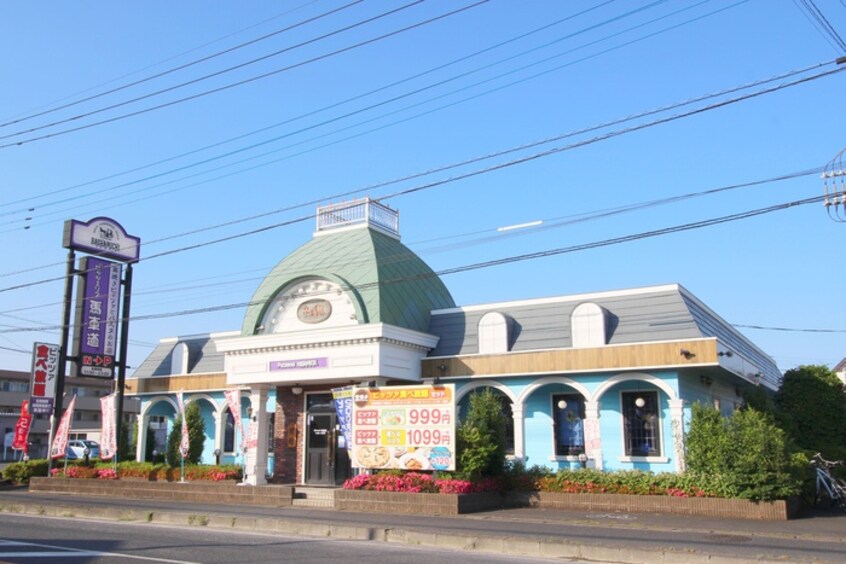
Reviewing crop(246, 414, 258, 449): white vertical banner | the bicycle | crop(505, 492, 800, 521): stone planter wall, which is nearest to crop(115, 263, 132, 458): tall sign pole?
crop(246, 414, 258, 449): white vertical banner

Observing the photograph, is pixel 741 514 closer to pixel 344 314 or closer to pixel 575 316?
pixel 575 316

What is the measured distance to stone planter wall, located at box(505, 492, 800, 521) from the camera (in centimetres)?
1558

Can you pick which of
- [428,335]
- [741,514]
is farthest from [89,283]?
[741,514]

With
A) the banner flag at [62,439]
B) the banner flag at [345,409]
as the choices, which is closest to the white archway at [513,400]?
the banner flag at [345,409]

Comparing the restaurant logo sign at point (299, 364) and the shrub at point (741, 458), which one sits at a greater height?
the restaurant logo sign at point (299, 364)

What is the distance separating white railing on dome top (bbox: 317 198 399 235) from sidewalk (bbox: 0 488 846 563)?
10691 mm

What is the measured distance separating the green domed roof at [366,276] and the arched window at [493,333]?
6.76ft

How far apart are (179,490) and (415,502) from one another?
7709 millimetres

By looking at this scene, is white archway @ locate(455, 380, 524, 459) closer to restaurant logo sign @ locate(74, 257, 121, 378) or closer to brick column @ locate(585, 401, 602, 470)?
brick column @ locate(585, 401, 602, 470)

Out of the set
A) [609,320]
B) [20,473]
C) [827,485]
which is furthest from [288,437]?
[827,485]

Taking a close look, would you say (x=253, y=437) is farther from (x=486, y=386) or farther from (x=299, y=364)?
(x=486, y=386)

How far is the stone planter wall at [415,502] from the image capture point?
17.0 m

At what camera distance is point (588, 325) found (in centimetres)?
2091

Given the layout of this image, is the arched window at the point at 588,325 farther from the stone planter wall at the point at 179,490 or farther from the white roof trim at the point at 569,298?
the stone planter wall at the point at 179,490
